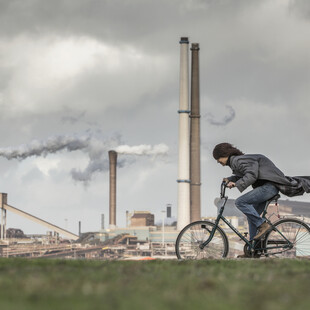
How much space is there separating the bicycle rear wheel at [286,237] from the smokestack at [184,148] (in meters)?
46.9

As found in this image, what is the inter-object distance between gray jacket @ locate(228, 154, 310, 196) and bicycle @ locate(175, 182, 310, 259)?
9.5 inches

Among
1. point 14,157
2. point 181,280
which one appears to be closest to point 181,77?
point 14,157

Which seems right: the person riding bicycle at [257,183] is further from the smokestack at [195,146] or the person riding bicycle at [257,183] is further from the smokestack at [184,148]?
the smokestack at [195,146]

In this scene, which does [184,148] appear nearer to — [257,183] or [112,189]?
[112,189]

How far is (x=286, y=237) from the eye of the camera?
7.38m

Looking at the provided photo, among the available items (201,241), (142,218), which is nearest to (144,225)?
(142,218)

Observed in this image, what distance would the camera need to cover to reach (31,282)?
3453 millimetres

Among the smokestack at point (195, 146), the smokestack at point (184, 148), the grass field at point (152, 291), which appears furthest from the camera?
the smokestack at point (195, 146)

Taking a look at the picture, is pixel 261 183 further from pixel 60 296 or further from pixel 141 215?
pixel 141 215

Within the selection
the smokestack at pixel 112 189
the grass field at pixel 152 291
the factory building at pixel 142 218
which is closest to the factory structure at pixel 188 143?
the smokestack at pixel 112 189

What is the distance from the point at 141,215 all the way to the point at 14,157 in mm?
19135

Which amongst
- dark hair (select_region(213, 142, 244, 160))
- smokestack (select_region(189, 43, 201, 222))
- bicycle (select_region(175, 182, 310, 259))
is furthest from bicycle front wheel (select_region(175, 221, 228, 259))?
smokestack (select_region(189, 43, 201, 222))

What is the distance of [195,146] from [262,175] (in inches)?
1926

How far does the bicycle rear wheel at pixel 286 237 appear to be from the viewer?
7277 mm
